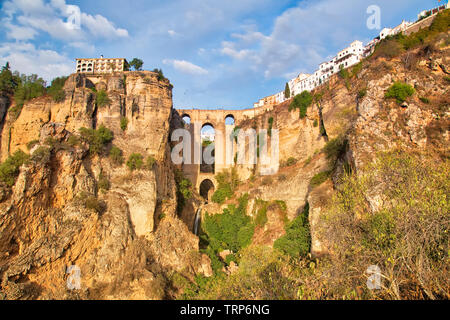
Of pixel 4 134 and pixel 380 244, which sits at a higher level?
pixel 4 134

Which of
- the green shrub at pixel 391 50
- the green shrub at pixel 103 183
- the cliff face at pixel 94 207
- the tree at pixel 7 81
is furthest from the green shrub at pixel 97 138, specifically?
the green shrub at pixel 391 50

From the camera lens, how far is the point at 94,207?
2123 centimetres

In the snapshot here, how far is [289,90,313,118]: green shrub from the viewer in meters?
32.0

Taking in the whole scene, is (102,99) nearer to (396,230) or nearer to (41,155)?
(41,155)

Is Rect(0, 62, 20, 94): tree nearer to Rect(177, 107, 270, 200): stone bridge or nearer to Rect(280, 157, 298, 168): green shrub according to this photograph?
Rect(177, 107, 270, 200): stone bridge

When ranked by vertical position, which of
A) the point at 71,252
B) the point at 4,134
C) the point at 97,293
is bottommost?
the point at 97,293

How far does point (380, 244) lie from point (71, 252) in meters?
18.4

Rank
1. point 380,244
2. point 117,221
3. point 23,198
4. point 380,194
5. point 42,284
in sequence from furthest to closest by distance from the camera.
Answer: point 117,221, point 23,198, point 42,284, point 380,194, point 380,244

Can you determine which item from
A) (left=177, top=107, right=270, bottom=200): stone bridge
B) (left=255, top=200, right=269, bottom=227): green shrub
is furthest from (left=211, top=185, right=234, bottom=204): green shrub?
(left=255, top=200, right=269, bottom=227): green shrub

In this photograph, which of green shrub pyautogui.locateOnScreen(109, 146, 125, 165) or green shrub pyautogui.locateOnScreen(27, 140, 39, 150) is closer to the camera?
green shrub pyautogui.locateOnScreen(27, 140, 39, 150)

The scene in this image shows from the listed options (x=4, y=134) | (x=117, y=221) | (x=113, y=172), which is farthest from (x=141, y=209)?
(x=4, y=134)

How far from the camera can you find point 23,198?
18938mm

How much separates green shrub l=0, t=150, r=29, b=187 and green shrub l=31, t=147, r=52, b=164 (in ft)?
1.74
